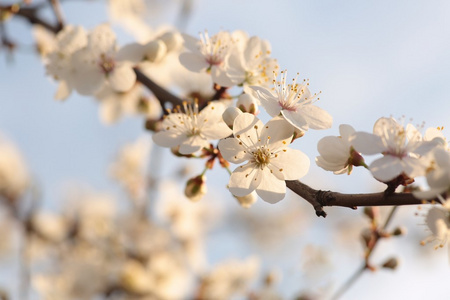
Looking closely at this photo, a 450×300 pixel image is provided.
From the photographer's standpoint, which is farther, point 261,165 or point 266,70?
point 266,70

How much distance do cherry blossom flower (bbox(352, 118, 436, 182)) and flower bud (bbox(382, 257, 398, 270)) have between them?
40.1 inches

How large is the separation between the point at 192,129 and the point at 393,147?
651 millimetres

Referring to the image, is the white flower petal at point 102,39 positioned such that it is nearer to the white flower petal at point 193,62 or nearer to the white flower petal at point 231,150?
the white flower petal at point 193,62

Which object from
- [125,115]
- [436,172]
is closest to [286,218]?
[125,115]

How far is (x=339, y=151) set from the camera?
131cm

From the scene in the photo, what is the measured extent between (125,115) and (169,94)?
1256 millimetres

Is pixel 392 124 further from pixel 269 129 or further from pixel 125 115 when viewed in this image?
pixel 125 115

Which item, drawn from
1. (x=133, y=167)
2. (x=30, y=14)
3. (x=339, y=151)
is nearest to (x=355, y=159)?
(x=339, y=151)

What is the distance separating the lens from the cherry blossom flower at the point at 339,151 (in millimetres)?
1312

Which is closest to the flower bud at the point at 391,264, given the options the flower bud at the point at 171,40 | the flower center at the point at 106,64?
the flower bud at the point at 171,40

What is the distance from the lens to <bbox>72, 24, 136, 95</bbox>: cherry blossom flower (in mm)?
1881

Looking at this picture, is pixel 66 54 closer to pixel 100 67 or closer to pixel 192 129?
pixel 100 67

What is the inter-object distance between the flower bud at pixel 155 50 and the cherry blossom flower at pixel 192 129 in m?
0.43

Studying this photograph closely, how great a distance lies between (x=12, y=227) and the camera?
5.18m
